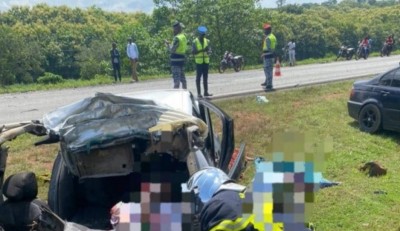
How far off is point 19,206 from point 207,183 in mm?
1556

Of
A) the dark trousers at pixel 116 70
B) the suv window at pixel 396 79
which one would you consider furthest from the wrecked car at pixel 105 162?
the dark trousers at pixel 116 70

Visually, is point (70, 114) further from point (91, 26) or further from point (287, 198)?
point (91, 26)

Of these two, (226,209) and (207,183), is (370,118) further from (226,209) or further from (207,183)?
(226,209)

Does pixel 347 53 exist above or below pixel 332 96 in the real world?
below

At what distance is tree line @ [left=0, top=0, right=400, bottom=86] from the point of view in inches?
1328

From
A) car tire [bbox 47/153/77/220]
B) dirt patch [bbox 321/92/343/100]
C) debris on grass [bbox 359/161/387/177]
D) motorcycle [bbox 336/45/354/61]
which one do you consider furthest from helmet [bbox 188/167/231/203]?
motorcycle [bbox 336/45/354/61]

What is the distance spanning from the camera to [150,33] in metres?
41.1

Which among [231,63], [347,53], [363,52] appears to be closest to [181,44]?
[231,63]

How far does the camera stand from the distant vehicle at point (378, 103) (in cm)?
984

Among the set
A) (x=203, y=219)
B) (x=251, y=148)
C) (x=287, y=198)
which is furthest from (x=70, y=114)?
(x=251, y=148)

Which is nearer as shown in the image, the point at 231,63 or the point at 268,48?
the point at 268,48

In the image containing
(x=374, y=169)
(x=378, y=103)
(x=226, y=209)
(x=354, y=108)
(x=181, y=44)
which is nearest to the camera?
(x=226, y=209)

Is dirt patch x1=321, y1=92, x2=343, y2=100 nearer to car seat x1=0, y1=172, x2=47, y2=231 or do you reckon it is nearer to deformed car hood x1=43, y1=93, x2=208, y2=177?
deformed car hood x1=43, y1=93, x2=208, y2=177

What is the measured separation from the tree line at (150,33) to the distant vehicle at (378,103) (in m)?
18.9
